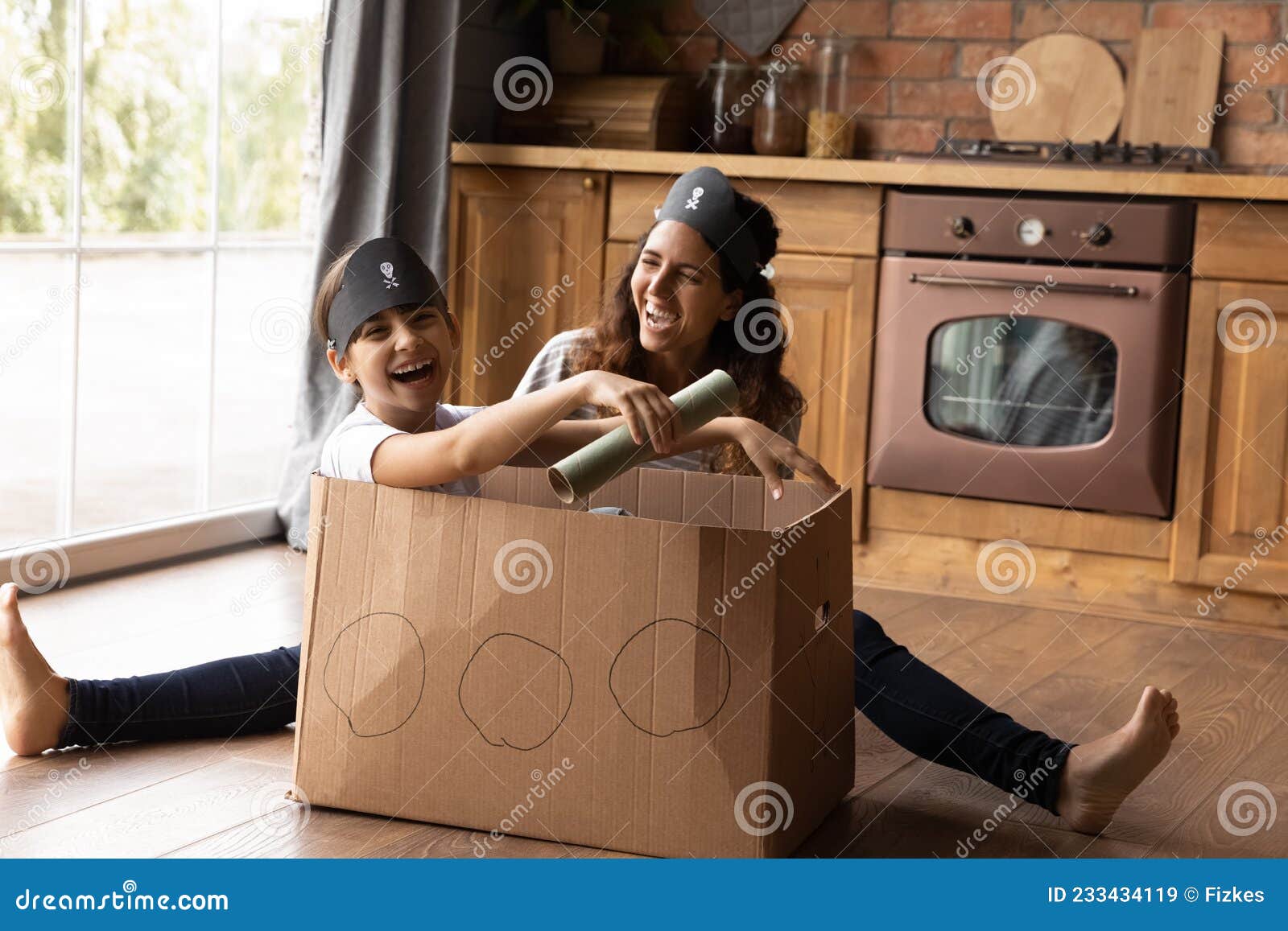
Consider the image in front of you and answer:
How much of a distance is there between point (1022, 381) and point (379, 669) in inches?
73.1

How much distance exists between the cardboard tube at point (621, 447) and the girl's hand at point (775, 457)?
0.53 feet

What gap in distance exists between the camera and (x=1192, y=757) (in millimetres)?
2098

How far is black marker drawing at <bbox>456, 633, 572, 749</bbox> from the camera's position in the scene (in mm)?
1564

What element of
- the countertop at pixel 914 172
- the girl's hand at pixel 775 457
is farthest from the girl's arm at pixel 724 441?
the countertop at pixel 914 172

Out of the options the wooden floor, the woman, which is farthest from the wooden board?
the woman

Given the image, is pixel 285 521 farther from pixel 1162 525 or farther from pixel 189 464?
pixel 1162 525

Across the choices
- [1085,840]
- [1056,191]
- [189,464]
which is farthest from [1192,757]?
[189,464]

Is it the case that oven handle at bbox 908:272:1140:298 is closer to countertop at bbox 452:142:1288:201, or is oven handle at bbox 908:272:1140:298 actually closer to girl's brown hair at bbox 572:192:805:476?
countertop at bbox 452:142:1288:201

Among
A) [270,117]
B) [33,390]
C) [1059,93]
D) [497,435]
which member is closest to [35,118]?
[33,390]

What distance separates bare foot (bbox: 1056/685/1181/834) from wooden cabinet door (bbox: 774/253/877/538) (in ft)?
4.79

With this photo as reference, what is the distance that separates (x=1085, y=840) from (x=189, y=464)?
2196 mm

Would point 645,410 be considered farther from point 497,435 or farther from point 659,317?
point 659,317

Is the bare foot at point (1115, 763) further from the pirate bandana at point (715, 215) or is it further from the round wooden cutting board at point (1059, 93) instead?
the round wooden cutting board at point (1059, 93)

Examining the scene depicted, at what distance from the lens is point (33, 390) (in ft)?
9.39
